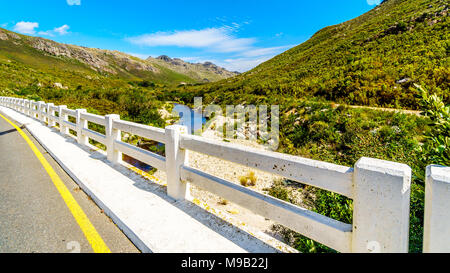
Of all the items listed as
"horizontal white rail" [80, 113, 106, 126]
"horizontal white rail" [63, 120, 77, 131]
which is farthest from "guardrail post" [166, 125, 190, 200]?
"horizontal white rail" [63, 120, 77, 131]

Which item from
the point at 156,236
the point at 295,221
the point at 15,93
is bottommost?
the point at 156,236

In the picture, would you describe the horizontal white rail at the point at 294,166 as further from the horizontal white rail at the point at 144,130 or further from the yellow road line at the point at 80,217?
the yellow road line at the point at 80,217

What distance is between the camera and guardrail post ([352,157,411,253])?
174 cm

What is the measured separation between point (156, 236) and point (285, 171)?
5.84 ft

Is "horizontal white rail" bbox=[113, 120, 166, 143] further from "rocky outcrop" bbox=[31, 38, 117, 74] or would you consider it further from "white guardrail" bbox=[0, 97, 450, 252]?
"rocky outcrop" bbox=[31, 38, 117, 74]

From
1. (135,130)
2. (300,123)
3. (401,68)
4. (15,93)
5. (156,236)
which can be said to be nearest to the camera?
(156,236)

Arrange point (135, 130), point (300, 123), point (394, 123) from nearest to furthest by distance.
Answer: point (135, 130)
point (394, 123)
point (300, 123)

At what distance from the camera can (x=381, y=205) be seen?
6.00 ft

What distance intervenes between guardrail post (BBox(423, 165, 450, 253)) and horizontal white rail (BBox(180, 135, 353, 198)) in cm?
52

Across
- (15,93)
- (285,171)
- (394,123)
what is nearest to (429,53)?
(394,123)

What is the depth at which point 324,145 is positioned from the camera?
11781 mm

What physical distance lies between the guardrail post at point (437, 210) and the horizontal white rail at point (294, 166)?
524 mm

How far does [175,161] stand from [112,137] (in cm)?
266

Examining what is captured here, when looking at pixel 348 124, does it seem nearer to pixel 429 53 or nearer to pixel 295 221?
pixel 295 221
